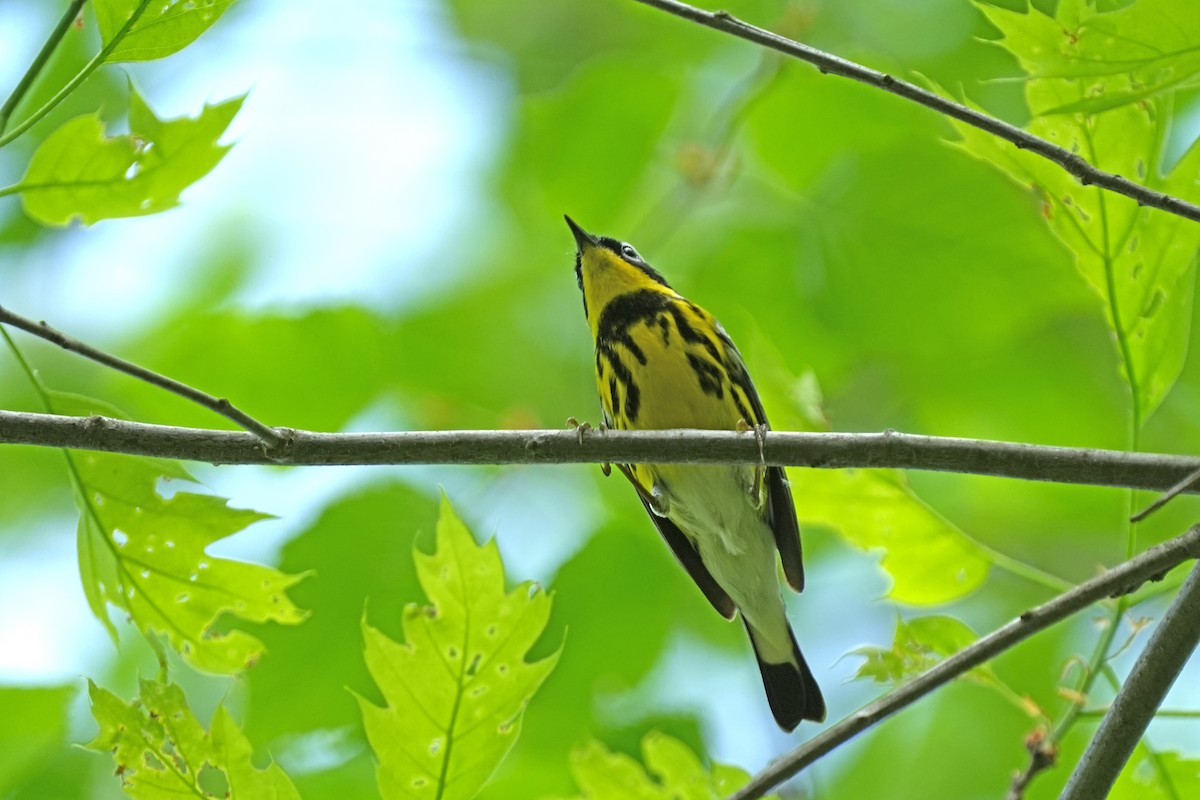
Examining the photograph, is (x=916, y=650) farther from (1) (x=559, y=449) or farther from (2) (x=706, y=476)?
(2) (x=706, y=476)

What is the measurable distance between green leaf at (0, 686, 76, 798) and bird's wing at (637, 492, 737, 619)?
1.94 m

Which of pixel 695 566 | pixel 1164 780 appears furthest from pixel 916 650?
pixel 695 566

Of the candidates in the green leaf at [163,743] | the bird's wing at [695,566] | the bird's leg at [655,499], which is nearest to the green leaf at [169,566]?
the green leaf at [163,743]

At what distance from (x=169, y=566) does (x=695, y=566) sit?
2.07 metres

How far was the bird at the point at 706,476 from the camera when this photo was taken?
3980 mm

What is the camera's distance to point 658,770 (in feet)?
9.90

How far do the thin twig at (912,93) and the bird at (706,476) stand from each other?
187 centimetres

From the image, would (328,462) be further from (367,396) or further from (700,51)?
(700,51)

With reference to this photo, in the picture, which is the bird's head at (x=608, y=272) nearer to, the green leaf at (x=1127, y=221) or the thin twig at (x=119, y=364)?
the green leaf at (x=1127, y=221)

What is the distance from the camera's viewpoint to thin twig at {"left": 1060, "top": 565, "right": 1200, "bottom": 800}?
222cm

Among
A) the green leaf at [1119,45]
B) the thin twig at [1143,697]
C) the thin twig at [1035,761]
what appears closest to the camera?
the green leaf at [1119,45]

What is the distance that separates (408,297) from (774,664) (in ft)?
6.16

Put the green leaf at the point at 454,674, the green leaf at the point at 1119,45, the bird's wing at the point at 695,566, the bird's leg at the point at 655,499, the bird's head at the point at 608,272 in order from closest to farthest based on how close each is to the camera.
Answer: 1. the green leaf at the point at 1119,45
2. the green leaf at the point at 454,674
3. the bird's leg at the point at 655,499
4. the bird's wing at the point at 695,566
5. the bird's head at the point at 608,272

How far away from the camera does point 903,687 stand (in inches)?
96.4
